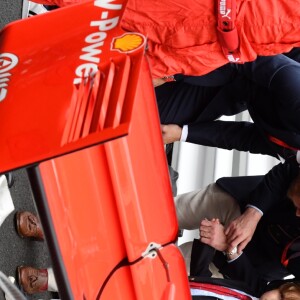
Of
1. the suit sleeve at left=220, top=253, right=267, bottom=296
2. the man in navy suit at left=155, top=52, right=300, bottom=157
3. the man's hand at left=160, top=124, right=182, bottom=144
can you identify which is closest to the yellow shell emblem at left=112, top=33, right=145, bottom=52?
the man in navy suit at left=155, top=52, right=300, bottom=157

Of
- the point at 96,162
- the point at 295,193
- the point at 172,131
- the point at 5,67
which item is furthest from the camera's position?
the point at 172,131

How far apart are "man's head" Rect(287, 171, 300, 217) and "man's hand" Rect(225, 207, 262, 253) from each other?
0.33ft

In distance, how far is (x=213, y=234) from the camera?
1184 millimetres

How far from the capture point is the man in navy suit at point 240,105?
1.03 meters

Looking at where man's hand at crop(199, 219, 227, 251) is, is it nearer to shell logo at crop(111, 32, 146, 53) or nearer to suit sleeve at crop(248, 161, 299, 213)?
suit sleeve at crop(248, 161, 299, 213)

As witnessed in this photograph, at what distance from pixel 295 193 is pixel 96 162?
64 centimetres

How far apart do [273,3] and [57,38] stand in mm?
387

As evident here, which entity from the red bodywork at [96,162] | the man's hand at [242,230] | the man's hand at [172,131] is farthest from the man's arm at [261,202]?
the red bodywork at [96,162]

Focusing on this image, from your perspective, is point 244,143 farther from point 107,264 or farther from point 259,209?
point 107,264

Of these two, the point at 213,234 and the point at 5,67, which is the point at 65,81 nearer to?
the point at 5,67

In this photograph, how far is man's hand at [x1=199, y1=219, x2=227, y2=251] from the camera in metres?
1.18

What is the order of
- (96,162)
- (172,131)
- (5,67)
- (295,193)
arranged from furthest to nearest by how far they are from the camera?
(172,131)
(295,193)
(5,67)
(96,162)

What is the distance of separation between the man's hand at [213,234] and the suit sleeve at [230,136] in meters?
0.22

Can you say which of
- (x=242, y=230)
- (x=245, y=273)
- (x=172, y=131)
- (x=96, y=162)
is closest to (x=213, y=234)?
(x=242, y=230)
